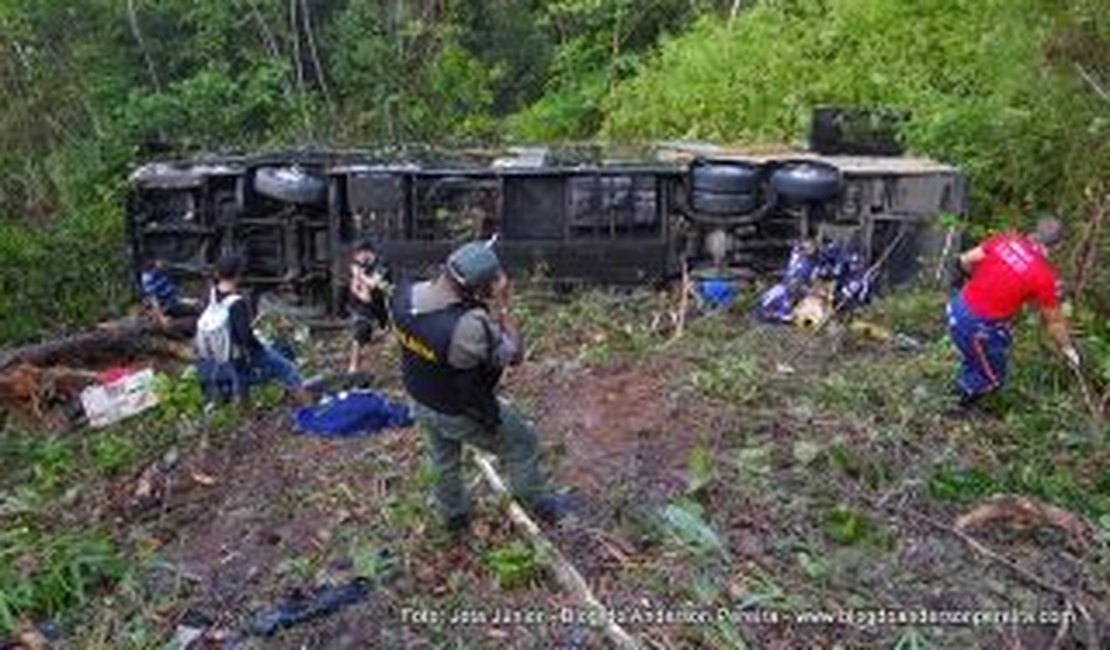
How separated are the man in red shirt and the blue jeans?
4216mm

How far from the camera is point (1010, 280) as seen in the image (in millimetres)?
7582

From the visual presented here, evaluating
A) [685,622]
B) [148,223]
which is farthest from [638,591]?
[148,223]

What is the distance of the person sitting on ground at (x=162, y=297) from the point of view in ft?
37.1

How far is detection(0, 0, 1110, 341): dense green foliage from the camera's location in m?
12.0

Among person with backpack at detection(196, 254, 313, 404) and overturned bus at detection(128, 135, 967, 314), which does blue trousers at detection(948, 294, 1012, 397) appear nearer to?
overturned bus at detection(128, 135, 967, 314)

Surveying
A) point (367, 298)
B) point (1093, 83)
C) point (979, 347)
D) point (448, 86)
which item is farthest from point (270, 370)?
point (448, 86)

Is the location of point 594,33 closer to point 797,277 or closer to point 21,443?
point 797,277

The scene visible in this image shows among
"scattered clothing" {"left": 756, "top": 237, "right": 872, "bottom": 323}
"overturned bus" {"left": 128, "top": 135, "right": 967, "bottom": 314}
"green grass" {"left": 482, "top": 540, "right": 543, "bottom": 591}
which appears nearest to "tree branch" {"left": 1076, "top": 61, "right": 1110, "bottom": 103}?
"overturned bus" {"left": 128, "top": 135, "right": 967, "bottom": 314}

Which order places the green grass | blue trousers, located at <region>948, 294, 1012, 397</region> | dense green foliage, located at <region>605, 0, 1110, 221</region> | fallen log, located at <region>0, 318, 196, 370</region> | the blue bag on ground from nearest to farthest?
the green grass < blue trousers, located at <region>948, 294, 1012, 397</region> < the blue bag on ground < dense green foliage, located at <region>605, 0, 1110, 221</region> < fallen log, located at <region>0, 318, 196, 370</region>

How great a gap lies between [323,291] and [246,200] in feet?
3.29

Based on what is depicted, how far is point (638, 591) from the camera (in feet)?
18.9

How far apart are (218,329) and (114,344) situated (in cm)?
322

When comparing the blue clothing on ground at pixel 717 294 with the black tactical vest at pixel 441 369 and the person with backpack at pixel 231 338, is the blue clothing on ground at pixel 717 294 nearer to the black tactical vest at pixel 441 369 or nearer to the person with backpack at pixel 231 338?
the person with backpack at pixel 231 338

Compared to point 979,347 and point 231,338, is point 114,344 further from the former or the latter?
point 979,347
